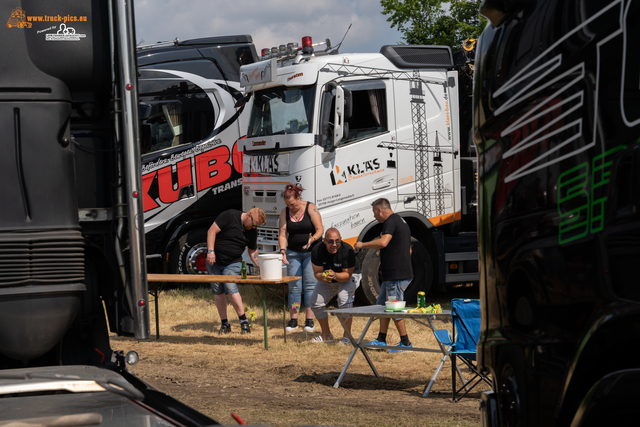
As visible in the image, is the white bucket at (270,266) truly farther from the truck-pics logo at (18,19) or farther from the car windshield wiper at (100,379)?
the car windshield wiper at (100,379)

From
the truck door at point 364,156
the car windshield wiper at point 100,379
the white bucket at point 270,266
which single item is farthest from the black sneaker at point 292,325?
the car windshield wiper at point 100,379

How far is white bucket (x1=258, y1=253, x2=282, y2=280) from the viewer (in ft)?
28.2

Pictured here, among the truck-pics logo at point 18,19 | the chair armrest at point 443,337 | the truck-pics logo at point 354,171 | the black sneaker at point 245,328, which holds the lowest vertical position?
the black sneaker at point 245,328

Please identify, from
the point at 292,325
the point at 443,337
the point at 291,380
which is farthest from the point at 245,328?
the point at 443,337

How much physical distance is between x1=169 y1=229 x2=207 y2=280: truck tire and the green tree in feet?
43.5

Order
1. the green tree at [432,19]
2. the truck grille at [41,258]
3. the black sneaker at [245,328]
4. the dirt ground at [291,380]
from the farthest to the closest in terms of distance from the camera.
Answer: the green tree at [432,19]
the black sneaker at [245,328]
the dirt ground at [291,380]
the truck grille at [41,258]

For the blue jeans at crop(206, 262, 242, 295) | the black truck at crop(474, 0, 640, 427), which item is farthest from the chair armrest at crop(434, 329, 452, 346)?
the black truck at crop(474, 0, 640, 427)

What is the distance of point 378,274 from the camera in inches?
399

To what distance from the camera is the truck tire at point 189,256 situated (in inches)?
472

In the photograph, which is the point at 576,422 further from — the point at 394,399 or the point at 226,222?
the point at 226,222

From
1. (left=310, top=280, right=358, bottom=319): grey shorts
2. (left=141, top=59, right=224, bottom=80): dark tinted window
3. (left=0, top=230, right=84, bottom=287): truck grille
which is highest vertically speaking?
(left=141, top=59, right=224, bottom=80): dark tinted window

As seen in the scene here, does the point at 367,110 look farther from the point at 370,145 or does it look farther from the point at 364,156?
the point at 364,156

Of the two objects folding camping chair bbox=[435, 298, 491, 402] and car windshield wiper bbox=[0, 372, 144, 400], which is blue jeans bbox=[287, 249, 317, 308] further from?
car windshield wiper bbox=[0, 372, 144, 400]

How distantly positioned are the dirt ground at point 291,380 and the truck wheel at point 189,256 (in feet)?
6.62
